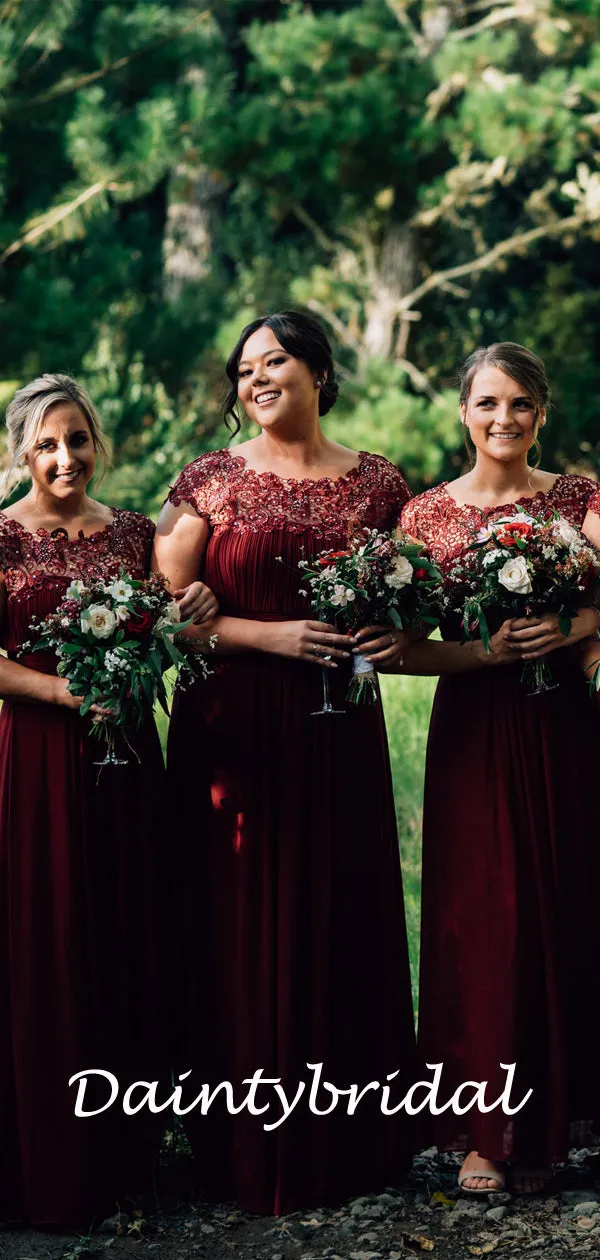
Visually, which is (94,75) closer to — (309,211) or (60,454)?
(309,211)

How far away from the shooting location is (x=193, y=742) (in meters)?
5.05

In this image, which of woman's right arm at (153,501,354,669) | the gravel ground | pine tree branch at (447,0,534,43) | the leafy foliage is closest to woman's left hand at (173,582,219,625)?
woman's right arm at (153,501,354,669)

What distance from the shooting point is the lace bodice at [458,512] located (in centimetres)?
506

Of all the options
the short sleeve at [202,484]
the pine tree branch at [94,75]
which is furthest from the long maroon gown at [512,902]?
the pine tree branch at [94,75]

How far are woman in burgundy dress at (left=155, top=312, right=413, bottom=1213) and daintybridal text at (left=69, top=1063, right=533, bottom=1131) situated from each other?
0.07ft

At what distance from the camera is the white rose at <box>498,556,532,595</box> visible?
4.73 metres

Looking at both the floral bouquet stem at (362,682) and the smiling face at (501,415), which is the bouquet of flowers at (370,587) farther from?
the smiling face at (501,415)

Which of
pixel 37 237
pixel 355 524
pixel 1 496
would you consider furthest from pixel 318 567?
pixel 37 237

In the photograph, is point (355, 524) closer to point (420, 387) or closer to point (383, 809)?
point (383, 809)

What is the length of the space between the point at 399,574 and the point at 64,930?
1517 mm

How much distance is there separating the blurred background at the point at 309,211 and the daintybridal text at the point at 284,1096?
11.8ft

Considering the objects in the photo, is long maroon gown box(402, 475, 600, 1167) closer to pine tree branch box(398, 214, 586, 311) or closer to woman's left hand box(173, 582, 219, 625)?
woman's left hand box(173, 582, 219, 625)

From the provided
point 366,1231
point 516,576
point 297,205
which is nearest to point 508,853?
point 516,576

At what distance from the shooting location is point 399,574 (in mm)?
4711
